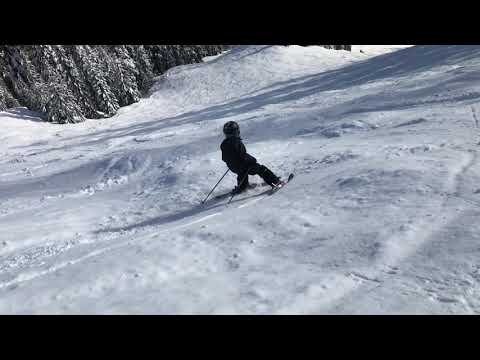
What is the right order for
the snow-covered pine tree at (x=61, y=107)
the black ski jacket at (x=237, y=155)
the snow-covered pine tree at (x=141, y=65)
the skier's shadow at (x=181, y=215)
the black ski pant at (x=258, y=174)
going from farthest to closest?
the snow-covered pine tree at (x=141, y=65) → the snow-covered pine tree at (x=61, y=107) → the black ski jacket at (x=237, y=155) → the black ski pant at (x=258, y=174) → the skier's shadow at (x=181, y=215)

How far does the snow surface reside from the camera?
3414 millimetres

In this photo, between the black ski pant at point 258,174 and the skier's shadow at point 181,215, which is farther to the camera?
the black ski pant at point 258,174

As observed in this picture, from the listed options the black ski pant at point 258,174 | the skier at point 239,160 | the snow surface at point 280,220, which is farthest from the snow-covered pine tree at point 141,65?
the black ski pant at point 258,174

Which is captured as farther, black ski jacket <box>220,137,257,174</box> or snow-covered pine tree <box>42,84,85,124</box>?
snow-covered pine tree <box>42,84,85,124</box>

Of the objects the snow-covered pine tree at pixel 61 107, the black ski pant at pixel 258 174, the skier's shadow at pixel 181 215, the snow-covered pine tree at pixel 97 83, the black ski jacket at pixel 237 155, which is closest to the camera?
the skier's shadow at pixel 181 215

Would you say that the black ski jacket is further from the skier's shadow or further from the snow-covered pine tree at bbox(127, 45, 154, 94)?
the snow-covered pine tree at bbox(127, 45, 154, 94)

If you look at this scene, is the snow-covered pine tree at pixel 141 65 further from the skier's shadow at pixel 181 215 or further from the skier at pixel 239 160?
the skier's shadow at pixel 181 215

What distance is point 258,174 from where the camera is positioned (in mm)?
7664

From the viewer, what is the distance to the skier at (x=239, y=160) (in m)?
7.57

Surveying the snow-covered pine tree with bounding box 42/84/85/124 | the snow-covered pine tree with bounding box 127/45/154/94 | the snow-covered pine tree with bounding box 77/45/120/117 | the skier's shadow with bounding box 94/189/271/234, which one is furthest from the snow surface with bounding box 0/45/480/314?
the snow-covered pine tree with bounding box 127/45/154/94

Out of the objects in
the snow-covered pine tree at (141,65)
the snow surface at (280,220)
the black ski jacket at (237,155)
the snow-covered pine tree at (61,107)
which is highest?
the snow-covered pine tree at (141,65)

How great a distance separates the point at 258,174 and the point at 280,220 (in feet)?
8.09

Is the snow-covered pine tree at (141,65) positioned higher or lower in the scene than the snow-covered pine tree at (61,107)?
higher

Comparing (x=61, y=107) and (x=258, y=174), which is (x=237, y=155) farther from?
(x=61, y=107)
